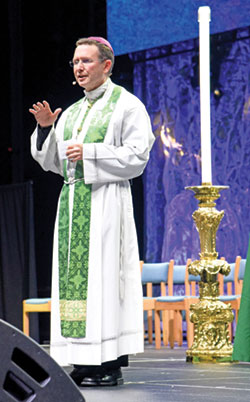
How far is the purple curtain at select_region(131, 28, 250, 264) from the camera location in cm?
794

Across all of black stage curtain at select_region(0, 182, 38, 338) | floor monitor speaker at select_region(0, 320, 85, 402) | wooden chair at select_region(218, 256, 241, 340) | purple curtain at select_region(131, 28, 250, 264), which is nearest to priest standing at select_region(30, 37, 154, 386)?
floor monitor speaker at select_region(0, 320, 85, 402)

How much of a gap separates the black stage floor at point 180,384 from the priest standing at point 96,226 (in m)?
0.20

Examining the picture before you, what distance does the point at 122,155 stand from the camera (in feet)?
10.9

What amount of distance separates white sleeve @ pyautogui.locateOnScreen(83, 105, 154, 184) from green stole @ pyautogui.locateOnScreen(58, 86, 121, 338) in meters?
0.08

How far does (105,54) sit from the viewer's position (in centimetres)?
346

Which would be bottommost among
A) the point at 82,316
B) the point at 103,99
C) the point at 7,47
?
the point at 82,316

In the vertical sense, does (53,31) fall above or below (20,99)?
above

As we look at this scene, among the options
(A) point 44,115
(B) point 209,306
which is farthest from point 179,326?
(A) point 44,115

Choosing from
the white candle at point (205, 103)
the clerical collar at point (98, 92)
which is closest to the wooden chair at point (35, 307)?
the white candle at point (205, 103)

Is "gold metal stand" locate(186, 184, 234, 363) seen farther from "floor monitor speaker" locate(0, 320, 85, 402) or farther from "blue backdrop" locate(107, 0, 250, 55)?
"blue backdrop" locate(107, 0, 250, 55)

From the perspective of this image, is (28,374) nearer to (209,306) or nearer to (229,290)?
(209,306)

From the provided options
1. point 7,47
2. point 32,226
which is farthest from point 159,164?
point 7,47

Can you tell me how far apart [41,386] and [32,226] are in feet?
23.2

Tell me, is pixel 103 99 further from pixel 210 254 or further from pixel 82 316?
pixel 210 254
